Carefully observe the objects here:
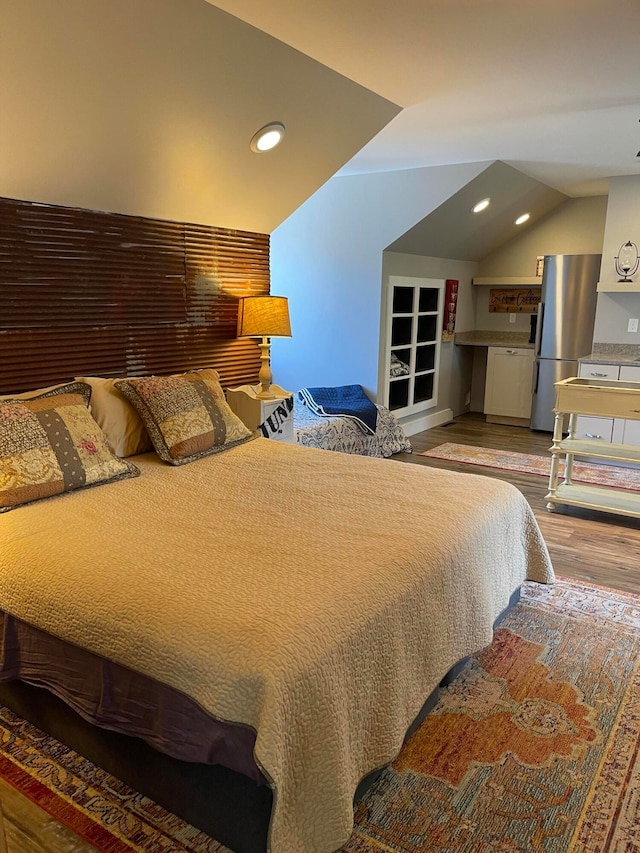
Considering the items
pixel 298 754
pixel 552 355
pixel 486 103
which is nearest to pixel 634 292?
pixel 552 355

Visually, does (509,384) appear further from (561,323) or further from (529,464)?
(529,464)

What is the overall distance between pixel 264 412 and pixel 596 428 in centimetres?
311

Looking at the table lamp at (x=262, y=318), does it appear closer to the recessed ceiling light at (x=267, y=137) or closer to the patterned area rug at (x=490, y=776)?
the recessed ceiling light at (x=267, y=137)

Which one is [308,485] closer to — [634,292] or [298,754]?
[298,754]

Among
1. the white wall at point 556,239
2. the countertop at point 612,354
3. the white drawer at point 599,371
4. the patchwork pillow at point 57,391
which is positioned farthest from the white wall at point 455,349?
the patchwork pillow at point 57,391

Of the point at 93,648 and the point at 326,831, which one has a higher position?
the point at 93,648

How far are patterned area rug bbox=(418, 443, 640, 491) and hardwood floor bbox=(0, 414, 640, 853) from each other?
0.13 meters

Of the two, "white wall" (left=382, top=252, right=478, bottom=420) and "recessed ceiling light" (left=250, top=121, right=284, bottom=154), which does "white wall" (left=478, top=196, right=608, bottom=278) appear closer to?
"white wall" (left=382, top=252, right=478, bottom=420)

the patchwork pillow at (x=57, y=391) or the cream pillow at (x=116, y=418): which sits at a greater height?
the patchwork pillow at (x=57, y=391)

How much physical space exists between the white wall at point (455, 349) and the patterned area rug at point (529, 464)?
3.46ft

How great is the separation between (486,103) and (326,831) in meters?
3.31

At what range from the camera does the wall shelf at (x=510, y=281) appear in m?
6.65

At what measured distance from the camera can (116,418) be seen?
289 centimetres

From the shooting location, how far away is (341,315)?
5629 mm
